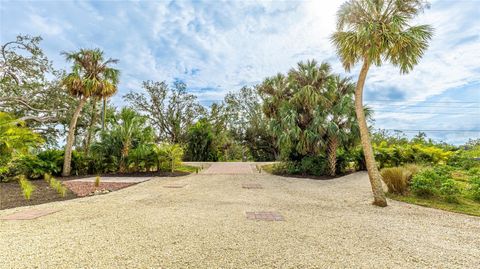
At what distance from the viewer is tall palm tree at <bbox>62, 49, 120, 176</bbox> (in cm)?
1193

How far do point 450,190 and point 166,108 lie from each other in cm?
2468

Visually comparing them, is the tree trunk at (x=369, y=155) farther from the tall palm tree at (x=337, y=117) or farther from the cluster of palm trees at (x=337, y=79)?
the tall palm tree at (x=337, y=117)

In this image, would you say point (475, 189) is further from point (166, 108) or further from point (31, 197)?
point (166, 108)

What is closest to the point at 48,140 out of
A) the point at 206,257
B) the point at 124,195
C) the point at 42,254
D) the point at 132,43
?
the point at 132,43

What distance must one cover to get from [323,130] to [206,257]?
9883 mm

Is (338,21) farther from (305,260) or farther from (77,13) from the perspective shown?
(77,13)

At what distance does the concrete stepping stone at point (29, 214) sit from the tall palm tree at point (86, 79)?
7.76m

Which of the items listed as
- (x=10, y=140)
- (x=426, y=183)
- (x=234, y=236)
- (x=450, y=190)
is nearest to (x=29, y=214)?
(x=234, y=236)

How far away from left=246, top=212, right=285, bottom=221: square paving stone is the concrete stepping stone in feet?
14.0

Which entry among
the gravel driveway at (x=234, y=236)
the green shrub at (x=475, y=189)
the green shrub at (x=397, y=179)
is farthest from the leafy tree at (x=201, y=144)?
the green shrub at (x=475, y=189)

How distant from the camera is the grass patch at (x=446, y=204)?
586 centimetres

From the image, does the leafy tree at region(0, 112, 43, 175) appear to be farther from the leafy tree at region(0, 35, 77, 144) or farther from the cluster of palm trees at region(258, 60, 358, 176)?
the cluster of palm trees at region(258, 60, 358, 176)

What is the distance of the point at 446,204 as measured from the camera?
256 inches

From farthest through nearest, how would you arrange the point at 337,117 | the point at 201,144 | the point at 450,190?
the point at 201,144
the point at 337,117
the point at 450,190
